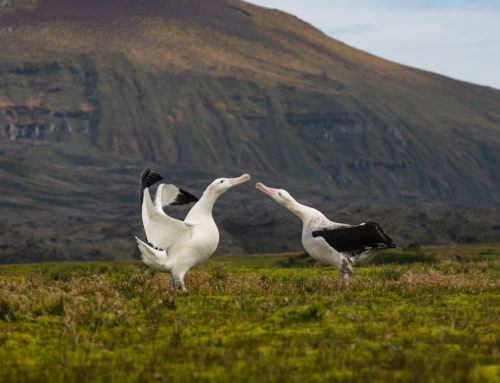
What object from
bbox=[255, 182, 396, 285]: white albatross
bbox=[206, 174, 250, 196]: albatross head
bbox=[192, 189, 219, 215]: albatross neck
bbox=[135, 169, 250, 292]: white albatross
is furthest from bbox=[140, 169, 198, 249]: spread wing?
bbox=[255, 182, 396, 285]: white albatross

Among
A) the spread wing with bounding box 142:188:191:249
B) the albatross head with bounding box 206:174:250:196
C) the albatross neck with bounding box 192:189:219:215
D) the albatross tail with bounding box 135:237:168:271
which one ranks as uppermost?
the albatross head with bounding box 206:174:250:196

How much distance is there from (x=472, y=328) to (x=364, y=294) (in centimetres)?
386

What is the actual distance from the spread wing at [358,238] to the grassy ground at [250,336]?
3.78 feet

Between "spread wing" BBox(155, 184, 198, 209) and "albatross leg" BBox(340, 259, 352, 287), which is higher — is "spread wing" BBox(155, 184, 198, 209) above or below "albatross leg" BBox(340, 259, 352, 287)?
above

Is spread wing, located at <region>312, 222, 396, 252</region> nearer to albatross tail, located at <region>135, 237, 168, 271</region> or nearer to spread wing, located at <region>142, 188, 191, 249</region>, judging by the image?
spread wing, located at <region>142, 188, 191, 249</region>

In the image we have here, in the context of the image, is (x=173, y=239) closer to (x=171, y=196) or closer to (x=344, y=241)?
(x=171, y=196)

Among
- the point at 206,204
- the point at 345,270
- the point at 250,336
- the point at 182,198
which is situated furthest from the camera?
the point at 182,198

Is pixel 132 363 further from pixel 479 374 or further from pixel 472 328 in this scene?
pixel 472 328

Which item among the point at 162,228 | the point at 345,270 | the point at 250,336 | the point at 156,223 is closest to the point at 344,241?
the point at 345,270

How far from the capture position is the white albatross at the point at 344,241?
14.7m

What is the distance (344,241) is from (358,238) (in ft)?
0.88

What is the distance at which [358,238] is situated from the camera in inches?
581

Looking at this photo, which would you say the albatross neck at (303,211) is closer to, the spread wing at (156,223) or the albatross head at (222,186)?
the albatross head at (222,186)

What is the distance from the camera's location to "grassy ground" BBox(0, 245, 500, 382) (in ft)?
25.8
